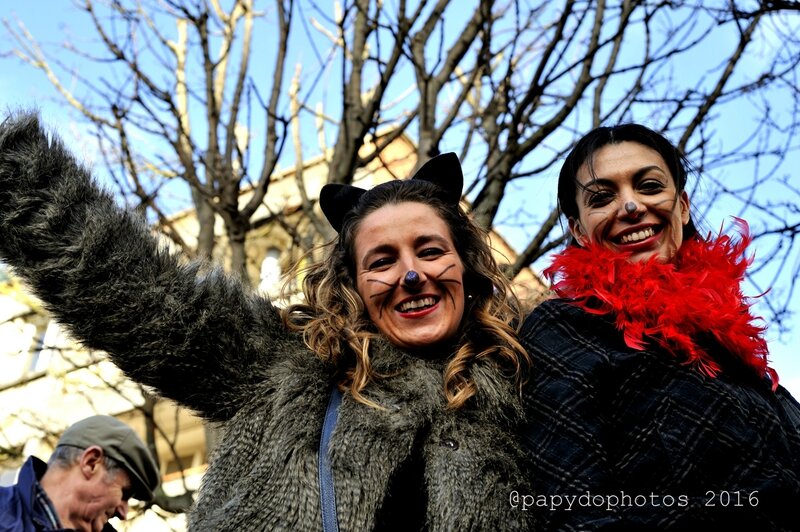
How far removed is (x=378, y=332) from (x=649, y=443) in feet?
2.73

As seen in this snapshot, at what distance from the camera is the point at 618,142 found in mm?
2279

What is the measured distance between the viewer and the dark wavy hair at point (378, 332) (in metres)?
2.14

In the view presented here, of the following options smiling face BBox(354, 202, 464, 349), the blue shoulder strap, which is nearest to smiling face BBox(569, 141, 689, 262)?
smiling face BBox(354, 202, 464, 349)

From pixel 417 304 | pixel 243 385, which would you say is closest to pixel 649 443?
pixel 417 304

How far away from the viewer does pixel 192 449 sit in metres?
11.8

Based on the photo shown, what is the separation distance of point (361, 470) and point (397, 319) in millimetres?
490

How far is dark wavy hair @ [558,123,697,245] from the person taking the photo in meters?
2.28

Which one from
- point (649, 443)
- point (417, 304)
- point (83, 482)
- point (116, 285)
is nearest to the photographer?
point (649, 443)

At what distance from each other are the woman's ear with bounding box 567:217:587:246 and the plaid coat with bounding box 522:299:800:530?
35 centimetres

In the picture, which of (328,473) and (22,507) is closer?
(328,473)

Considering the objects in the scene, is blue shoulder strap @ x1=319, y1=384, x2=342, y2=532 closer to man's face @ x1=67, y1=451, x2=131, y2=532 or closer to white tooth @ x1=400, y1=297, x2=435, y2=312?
white tooth @ x1=400, y1=297, x2=435, y2=312

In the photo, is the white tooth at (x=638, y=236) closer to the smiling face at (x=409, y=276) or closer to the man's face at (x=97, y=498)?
the smiling face at (x=409, y=276)

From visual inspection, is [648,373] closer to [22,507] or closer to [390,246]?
[390,246]

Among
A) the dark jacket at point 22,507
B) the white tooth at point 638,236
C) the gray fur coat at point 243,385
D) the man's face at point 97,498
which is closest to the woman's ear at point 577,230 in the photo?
the white tooth at point 638,236
